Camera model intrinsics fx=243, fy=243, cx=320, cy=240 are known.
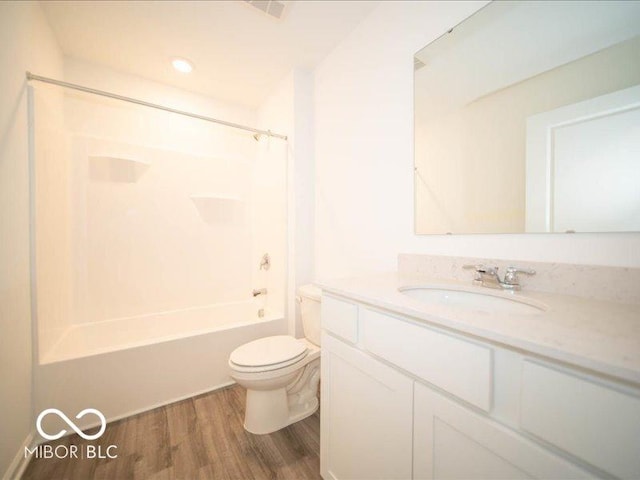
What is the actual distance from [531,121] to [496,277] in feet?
1.95

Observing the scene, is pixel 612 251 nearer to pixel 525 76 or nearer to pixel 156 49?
pixel 525 76

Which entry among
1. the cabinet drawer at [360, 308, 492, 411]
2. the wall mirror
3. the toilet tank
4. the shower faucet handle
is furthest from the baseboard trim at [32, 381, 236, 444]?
the wall mirror

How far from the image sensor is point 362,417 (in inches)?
33.6

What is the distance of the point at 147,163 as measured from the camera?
2.10m

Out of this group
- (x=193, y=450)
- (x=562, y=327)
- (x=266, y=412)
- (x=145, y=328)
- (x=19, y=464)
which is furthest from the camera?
(x=145, y=328)

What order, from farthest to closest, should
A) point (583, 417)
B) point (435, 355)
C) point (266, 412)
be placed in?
point (266, 412) < point (435, 355) < point (583, 417)

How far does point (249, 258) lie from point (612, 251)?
8.37 ft

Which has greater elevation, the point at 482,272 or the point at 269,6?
the point at 269,6

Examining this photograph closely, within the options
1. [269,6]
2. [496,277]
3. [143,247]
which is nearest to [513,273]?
[496,277]

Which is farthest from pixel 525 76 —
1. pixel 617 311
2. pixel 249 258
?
pixel 249 258

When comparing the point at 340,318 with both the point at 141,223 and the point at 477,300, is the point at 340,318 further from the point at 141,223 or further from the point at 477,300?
the point at 141,223

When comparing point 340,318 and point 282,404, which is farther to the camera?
point 282,404

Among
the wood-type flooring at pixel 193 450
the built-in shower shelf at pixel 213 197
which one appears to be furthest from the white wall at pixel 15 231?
the built-in shower shelf at pixel 213 197

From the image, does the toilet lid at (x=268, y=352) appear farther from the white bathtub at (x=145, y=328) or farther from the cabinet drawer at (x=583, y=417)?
the cabinet drawer at (x=583, y=417)
